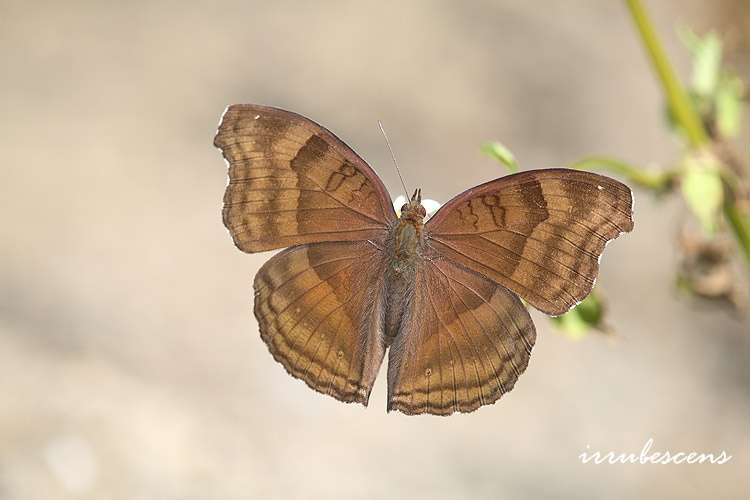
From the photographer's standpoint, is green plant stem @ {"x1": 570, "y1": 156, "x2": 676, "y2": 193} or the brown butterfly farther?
green plant stem @ {"x1": 570, "y1": 156, "x2": 676, "y2": 193}

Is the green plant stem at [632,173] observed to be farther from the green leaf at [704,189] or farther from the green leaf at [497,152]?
the green leaf at [497,152]

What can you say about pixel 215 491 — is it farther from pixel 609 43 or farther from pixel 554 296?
pixel 609 43

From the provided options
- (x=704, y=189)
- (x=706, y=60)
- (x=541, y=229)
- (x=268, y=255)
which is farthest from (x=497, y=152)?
(x=268, y=255)

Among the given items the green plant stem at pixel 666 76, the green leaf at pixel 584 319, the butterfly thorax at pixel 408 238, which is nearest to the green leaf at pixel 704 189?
the green plant stem at pixel 666 76

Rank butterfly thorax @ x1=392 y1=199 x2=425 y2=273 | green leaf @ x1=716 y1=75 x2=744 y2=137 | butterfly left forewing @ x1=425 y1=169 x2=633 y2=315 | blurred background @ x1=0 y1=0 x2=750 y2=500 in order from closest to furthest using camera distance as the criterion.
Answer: butterfly left forewing @ x1=425 y1=169 x2=633 y2=315 → butterfly thorax @ x1=392 y1=199 x2=425 y2=273 → green leaf @ x1=716 y1=75 x2=744 y2=137 → blurred background @ x1=0 y1=0 x2=750 y2=500

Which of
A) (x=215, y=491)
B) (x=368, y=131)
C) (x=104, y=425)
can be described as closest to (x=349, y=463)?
(x=215, y=491)

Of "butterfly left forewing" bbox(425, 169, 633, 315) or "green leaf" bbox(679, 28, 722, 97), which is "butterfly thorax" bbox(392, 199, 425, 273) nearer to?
"butterfly left forewing" bbox(425, 169, 633, 315)

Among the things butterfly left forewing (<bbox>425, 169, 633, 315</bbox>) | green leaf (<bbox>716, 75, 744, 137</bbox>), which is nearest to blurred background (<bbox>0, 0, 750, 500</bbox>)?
green leaf (<bbox>716, 75, 744, 137</bbox>)
